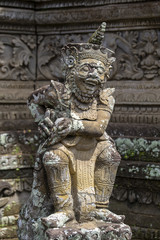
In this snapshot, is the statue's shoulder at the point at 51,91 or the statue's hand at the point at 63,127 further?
the statue's shoulder at the point at 51,91

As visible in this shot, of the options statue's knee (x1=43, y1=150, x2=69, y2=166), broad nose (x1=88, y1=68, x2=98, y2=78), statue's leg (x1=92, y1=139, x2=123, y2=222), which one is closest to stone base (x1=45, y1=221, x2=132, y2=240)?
statue's leg (x1=92, y1=139, x2=123, y2=222)

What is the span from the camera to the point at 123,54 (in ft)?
20.8

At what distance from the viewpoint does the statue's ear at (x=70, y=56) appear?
450 centimetres

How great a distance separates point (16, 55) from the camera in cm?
668

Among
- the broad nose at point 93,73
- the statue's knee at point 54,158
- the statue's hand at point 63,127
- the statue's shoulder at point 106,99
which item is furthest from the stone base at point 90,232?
the broad nose at point 93,73

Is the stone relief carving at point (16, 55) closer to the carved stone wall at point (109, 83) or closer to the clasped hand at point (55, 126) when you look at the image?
the carved stone wall at point (109, 83)

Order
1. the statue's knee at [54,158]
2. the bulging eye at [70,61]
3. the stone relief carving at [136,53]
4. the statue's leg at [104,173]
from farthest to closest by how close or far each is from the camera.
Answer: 1. the stone relief carving at [136,53]
2. the statue's leg at [104,173]
3. the bulging eye at [70,61]
4. the statue's knee at [54,158]

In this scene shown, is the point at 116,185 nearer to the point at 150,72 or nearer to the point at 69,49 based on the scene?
the point at 150,72

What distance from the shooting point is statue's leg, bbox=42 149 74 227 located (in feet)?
14.5

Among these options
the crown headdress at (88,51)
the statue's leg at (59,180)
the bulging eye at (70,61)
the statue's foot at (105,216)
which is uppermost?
the crown headdress at (88,51)

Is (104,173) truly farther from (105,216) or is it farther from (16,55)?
(16,55)

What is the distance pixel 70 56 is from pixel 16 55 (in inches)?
91.6

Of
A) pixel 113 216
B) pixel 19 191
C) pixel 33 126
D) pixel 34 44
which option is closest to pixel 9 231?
pixel 19 191

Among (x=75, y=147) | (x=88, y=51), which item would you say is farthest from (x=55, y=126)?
(x=88, y=51)
